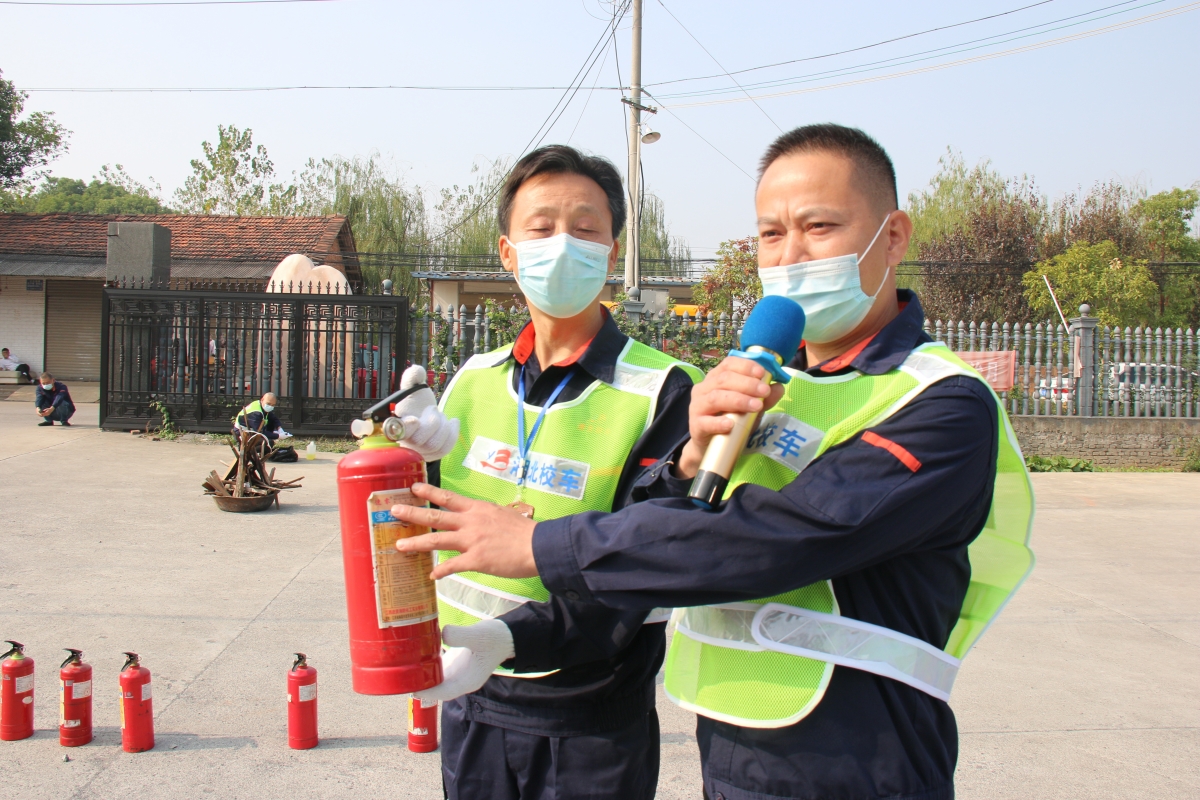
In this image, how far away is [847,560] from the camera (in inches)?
49.1

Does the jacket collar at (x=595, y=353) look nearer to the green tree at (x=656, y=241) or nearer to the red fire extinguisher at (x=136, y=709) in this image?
the red fire extinguisher at (x=136, y=709)

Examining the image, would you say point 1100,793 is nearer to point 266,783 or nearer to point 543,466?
point 543,466

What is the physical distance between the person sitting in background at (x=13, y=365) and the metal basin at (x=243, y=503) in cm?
1709

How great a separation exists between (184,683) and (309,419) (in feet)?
28.7

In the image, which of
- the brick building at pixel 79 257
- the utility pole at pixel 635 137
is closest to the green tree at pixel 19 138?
the brick building at pixel 79 257

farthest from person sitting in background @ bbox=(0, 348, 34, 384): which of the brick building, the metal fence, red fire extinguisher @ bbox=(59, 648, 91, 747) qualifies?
red fire extinguisher @ bbox=(59, 648, 91, 747)

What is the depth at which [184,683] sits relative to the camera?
4.19 metres

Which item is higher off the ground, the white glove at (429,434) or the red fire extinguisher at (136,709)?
the white glove at (429,434)

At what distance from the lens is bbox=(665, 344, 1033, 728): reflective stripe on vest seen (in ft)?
4.41

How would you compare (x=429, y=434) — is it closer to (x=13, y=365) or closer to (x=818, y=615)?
(x=818, y=615)

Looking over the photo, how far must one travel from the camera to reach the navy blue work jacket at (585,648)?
1.72m

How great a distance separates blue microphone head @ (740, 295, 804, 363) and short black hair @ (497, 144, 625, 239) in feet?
2.93

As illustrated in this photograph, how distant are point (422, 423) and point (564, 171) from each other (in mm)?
866

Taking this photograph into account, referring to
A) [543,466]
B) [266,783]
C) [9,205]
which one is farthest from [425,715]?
[9,205]
